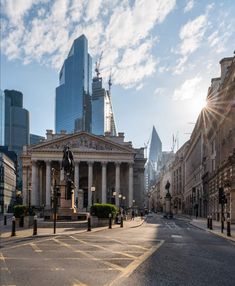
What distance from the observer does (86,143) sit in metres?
127

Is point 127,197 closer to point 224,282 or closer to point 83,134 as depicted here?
point 83,134

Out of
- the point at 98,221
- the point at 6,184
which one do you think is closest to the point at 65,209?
the point at 98,221

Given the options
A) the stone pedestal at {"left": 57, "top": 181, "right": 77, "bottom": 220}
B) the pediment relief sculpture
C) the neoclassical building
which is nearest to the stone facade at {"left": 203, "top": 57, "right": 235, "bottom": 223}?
the stone pedestal at {"left": 57, "top": 181, "right": 77, "bottom": 220}

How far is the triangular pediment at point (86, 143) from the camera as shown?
12500 cm

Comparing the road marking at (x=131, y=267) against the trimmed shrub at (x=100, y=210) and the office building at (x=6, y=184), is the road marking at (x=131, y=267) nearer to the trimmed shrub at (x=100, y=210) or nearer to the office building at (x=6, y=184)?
the trimmed shrub at (x=100, y=210)

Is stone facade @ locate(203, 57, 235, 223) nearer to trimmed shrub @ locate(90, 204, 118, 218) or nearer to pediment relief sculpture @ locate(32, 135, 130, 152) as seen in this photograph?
trimmed shrub @ locate(90, 204, 118, 218)

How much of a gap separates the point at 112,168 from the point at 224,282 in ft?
406

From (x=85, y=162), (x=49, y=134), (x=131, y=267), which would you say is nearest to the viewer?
(x=131, y=267)

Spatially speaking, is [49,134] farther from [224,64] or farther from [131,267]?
[131,267]

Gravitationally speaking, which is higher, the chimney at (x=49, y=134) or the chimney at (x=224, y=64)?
the chimney at (x=224, y=64)

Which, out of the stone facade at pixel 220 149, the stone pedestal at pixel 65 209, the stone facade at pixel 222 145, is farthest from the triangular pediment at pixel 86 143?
the stone pedestal at pixel 65 209

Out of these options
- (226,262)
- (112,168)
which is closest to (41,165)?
(112,168)

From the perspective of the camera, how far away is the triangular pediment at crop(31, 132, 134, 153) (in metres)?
125

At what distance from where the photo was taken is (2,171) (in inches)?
6378
